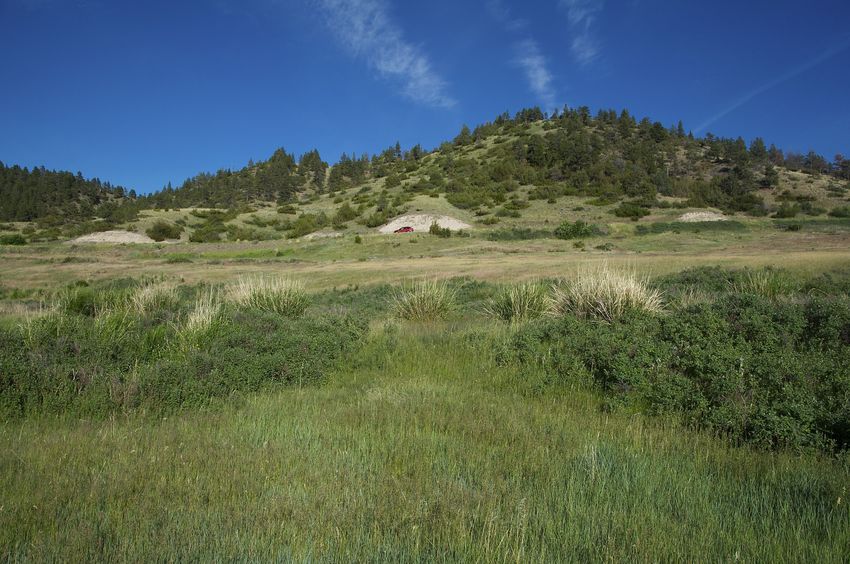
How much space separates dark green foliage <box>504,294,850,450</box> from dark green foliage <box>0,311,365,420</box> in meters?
3.15

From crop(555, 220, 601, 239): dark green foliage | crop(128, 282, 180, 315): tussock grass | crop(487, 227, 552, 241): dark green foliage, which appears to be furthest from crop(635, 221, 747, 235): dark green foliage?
A: crop(128, 282, 180, 315): tussock grass

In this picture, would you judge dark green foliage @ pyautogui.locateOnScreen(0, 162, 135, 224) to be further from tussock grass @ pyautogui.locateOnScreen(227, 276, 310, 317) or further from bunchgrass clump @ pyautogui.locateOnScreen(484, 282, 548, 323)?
bunchgrass clump @ pyautogui.locateOnScreen(484, 282, 548, 323)

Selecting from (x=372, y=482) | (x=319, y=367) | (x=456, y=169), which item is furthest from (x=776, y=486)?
(x=456, y=169)

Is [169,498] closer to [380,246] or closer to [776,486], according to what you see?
[776,486]

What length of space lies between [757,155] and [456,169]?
52.0m

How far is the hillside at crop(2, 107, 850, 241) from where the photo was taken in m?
60.6

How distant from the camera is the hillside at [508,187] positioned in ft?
199

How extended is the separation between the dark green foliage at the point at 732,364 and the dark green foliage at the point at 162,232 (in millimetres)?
62410

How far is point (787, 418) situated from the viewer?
12.8 ft

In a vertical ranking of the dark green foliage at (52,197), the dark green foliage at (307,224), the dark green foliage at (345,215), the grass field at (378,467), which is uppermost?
the dark green foliage at (52,197)

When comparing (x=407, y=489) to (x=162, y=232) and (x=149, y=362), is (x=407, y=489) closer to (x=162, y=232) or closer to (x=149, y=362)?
(x=149, y=362)

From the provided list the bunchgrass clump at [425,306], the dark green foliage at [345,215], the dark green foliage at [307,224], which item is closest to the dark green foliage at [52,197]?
the dark green foliage at [307,224]

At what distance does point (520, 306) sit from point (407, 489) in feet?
28.9

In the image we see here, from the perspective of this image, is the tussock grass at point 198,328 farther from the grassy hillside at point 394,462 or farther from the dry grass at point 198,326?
the grassy hillside at point 394,462
